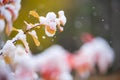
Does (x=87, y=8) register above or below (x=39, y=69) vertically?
above

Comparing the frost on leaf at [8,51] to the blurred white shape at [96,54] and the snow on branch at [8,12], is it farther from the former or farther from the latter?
the blurred white shape at [96,54]

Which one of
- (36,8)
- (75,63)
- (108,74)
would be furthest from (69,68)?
(36,8)

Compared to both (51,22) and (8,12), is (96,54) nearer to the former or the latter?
(51,22)

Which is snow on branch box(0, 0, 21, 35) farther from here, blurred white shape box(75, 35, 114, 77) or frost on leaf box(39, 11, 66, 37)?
blurred white shape box(75, 35, 114, 77)

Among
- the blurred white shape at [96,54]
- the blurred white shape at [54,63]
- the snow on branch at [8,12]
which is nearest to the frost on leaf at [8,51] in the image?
the snow on branch at [8,12]

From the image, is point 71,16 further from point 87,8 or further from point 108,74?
point 108,74

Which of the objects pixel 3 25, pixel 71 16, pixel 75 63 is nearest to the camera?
pixel 3 25

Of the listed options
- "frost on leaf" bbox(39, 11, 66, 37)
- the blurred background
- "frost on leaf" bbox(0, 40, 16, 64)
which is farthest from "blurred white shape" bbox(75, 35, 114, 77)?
"frost on leaf" bbox(0, 40, 16, 64)

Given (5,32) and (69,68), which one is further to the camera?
(69,68)

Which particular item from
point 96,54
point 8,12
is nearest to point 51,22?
point 8,12
